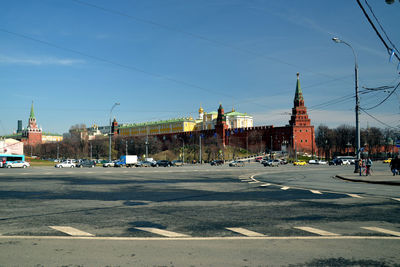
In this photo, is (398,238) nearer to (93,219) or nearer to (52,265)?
(52,265)

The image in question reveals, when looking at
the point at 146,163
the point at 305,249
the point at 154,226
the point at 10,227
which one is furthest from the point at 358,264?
the point at 146,163

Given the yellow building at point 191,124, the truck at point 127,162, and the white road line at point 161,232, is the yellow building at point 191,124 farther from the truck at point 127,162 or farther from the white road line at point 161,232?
the white road line at point 161,232

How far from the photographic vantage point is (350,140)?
112 m

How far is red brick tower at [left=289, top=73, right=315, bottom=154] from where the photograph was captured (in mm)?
117938

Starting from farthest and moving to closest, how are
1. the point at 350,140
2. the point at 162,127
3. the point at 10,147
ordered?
the point at 162,127, the point at 350,140, the point at 10,147

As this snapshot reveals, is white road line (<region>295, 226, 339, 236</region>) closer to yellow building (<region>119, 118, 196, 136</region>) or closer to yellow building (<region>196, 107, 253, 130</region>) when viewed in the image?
yellow building (<region>196, 107, 253, 130</region>)

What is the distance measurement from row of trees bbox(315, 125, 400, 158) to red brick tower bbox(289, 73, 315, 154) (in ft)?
15.5

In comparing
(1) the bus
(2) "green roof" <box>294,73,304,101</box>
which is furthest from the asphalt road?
(2) "green roof" <box>294,73,304,101</box>

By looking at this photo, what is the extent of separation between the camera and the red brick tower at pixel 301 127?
117938mm

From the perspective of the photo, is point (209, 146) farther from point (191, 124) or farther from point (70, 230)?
point (70, 230)

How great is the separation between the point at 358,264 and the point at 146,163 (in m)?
68.5

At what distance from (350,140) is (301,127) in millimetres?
16589

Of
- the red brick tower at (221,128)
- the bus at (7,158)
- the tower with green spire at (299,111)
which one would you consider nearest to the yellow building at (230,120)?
the red brick tower at (221,128)

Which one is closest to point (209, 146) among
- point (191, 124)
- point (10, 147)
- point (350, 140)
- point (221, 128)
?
point (221, 128)
